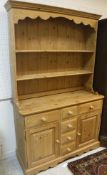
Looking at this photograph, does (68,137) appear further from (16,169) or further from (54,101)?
(16,169)

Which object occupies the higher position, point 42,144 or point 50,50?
point 50,50

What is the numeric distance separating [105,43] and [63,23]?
2.05 feet

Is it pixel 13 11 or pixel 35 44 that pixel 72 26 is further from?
pixel 13 11

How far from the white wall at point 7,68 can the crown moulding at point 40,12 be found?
0.30 meters

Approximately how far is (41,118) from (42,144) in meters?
0.35

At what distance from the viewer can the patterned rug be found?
191 cm

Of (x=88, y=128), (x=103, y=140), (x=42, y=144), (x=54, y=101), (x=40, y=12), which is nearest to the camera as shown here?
(x=40, y=12)

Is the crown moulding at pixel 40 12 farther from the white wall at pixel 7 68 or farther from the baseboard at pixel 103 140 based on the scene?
the baseboard at pixel 103 140

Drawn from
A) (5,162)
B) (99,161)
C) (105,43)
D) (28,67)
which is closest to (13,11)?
A: (28,67)

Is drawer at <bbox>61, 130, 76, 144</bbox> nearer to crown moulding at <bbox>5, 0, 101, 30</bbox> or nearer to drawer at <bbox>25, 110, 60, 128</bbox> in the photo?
drawer at <bbox>25, 110, 60, 128</bbox>

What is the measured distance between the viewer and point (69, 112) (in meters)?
1.92

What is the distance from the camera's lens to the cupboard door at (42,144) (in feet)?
5.83

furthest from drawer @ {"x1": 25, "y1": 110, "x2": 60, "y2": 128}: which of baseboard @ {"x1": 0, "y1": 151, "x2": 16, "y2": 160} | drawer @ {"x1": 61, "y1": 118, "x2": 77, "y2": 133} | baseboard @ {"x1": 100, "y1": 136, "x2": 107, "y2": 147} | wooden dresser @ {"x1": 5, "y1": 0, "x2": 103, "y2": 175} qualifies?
baseboard @ {"x1": 100, "y1": 136, "x2": 107, "y2": 147}

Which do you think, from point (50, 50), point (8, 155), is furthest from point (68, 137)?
point (50, 50)
